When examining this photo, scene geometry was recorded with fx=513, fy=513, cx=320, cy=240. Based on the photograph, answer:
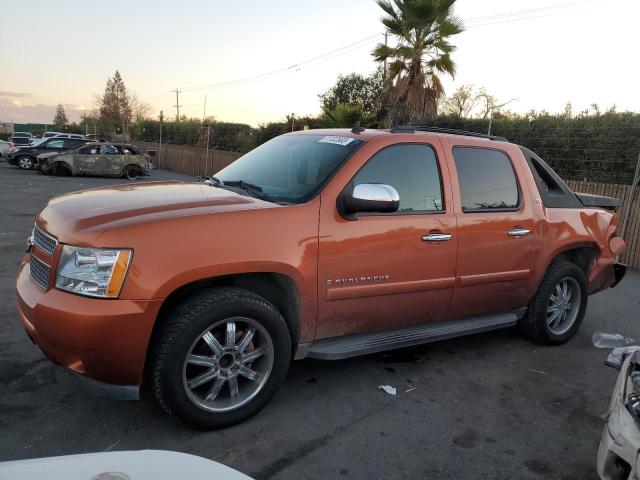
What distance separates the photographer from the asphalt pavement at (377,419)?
2.90 m

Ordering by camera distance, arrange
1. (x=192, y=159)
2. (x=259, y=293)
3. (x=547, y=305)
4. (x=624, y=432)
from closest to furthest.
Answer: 1. (x=624, y=432)
2. (x=259, y=293)
3. (x=547, y=305)
4. (x=192, y=159)

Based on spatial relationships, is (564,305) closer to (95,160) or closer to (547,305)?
(547,305)

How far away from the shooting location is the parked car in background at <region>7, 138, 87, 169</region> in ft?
75.8

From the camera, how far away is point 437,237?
3861 millimetres

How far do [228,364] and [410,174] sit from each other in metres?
1.94

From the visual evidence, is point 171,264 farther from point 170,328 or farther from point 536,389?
point 536,389

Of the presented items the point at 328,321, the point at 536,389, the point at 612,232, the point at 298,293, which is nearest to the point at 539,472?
the point at 536,389

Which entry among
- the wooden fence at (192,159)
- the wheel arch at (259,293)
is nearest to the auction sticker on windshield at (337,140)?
the wheel arch at (259,293)

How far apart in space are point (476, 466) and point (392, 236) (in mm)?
1538

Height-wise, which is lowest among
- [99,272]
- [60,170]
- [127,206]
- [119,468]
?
[60,170]

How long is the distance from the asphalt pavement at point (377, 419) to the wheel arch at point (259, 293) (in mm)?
412

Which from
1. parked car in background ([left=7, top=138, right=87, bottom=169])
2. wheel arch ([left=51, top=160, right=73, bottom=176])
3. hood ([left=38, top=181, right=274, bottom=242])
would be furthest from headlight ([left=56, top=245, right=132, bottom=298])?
parked car in background ([left=7, top=138, right=87, bottom=169])

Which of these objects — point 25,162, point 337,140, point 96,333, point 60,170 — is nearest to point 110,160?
point 60,170

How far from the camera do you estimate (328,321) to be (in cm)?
347
